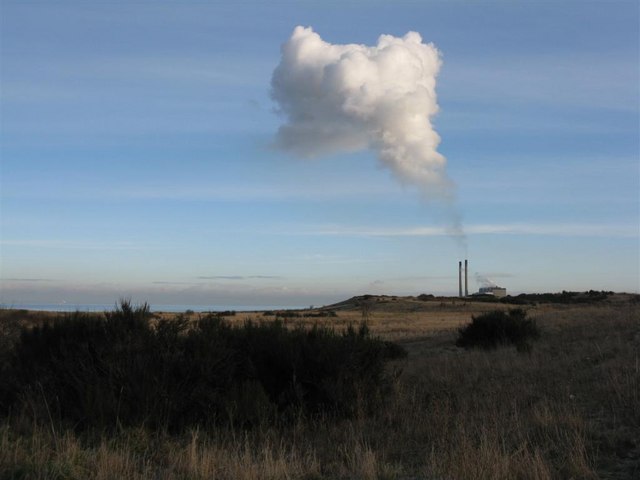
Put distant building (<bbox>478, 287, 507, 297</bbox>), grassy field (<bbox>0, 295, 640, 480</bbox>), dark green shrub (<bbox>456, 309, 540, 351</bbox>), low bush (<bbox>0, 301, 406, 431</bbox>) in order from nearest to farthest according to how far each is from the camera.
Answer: grassy field (<bbox>0, 295, 640, 480</bbox>), low bush (<bbox>0, 301, 406, 431</bbox>), dark green shrub (<bbox>456, 309, 540, 351</bbox>), distant building (<bbox>478, 287, 507, 297</bbox>)

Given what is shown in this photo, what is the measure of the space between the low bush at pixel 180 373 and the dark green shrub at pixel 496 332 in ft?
39.6

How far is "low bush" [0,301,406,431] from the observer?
8758mm

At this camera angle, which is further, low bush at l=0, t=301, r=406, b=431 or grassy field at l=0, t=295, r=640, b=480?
low bush at l=0, t=301, r=406, b=431

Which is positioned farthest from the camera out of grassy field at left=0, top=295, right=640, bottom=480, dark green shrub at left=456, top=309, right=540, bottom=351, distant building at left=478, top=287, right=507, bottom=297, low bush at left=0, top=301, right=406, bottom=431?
distant building at left=478, top=287, right=507, bottom=297

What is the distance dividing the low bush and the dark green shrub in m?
12.1

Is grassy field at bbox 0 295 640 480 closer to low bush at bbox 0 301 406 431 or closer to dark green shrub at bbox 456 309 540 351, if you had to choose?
low bush at bbox 0 301 406 431

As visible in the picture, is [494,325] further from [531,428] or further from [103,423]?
[103,423]

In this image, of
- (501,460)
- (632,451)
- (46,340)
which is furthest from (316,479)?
Result: (46,340)

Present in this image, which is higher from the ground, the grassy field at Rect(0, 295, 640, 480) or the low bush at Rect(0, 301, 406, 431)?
the low bush at Rect(0, 301, 406, 431)

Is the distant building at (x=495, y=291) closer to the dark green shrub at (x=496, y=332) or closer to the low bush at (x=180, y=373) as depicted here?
the dark green shrub at (x=496, y=332)

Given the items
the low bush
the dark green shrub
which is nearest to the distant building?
the dark green shrub

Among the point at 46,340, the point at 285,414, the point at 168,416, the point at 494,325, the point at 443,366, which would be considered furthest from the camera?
the point at 494,325

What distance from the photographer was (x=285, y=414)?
9.67 m

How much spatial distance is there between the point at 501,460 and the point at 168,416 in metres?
4.73
